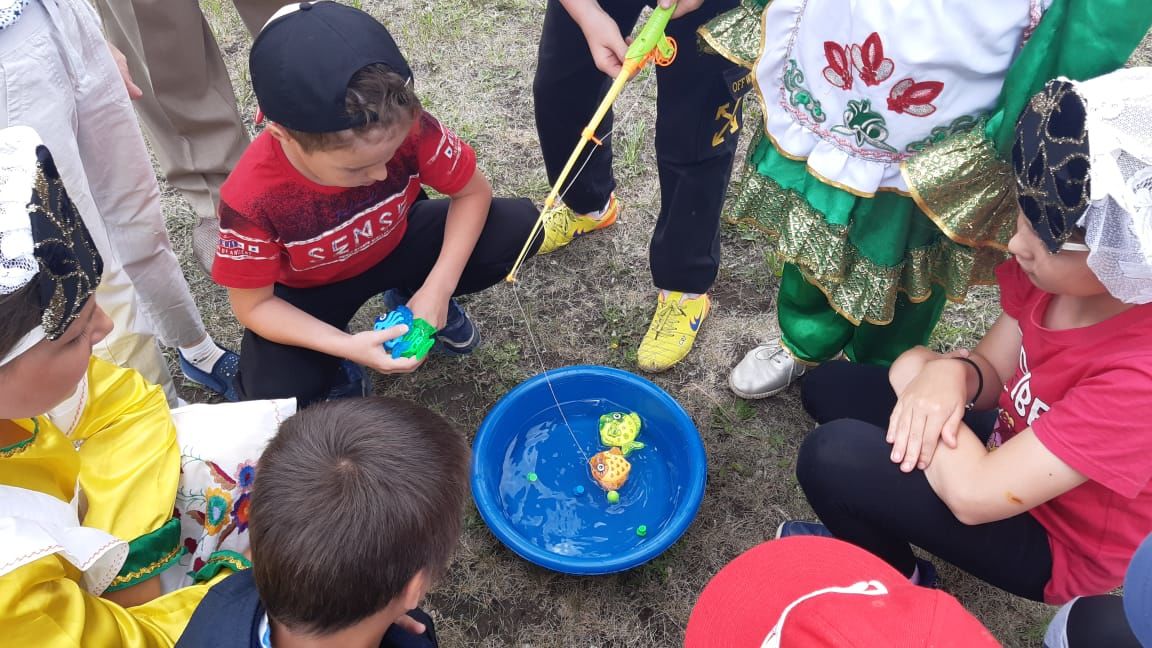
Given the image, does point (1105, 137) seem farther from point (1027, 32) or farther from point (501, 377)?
point (501, 377)

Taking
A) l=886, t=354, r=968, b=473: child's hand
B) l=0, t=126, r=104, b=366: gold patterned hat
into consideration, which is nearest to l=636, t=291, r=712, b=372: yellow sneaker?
l=886, t=354, r=968, b=473: child's hand

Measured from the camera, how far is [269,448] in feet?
4.06

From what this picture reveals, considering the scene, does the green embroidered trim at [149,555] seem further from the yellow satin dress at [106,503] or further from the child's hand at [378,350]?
the child's hand at [378,350]

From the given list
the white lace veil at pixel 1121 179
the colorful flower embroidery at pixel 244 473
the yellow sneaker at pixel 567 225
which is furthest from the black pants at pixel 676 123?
the colorful flower embroidery at pixel 244 473

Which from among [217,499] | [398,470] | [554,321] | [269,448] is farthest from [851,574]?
[554,321]

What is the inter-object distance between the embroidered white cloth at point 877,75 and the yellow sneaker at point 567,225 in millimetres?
1233

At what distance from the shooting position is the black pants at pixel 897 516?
157 centimetres

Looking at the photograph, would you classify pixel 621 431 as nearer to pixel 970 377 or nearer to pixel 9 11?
pixel 970 377

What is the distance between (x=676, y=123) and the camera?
2.06 metres

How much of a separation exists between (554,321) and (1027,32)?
1667mm

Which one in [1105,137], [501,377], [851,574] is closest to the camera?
[1105,137]

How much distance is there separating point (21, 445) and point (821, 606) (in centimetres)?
134

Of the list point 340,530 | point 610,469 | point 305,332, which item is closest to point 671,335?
point 610,469

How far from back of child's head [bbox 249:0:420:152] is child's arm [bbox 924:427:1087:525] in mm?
1343
